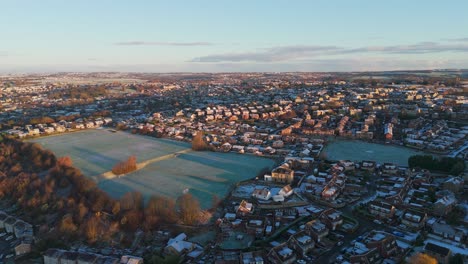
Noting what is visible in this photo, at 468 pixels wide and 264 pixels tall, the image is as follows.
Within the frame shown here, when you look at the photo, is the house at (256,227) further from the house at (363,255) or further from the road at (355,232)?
the house at (363,255)

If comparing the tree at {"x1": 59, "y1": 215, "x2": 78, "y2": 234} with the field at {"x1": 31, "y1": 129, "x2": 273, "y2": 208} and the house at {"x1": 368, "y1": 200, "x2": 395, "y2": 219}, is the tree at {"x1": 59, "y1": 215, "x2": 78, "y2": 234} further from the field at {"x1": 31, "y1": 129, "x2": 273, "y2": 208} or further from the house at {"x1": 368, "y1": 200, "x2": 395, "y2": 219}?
the house at {"x1": 368, "y1": 200, "x2": 395, "y2": 219}

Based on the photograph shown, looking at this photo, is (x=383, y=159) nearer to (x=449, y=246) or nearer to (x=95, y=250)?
(x=449, y=246)

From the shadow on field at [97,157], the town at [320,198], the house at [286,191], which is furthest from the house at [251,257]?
the shadow on field at [97,157]

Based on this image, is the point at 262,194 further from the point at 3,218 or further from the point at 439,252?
the point at 3,218

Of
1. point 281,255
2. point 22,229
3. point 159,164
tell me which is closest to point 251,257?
point 281,255

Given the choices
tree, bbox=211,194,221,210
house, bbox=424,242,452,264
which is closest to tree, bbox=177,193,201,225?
tree, bbox=211,194,221,210

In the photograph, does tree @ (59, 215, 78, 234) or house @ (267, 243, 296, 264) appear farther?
tree @ (59, 215, 78, 234)

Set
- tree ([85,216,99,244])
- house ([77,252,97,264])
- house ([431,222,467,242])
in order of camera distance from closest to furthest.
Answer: house ([77,252,97,264]) < house ([431,222,467,242]) < tree ([85,216,99,244])

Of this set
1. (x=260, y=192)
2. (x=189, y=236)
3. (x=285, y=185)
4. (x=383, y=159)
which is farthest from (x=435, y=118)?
(x=189, y=236)
